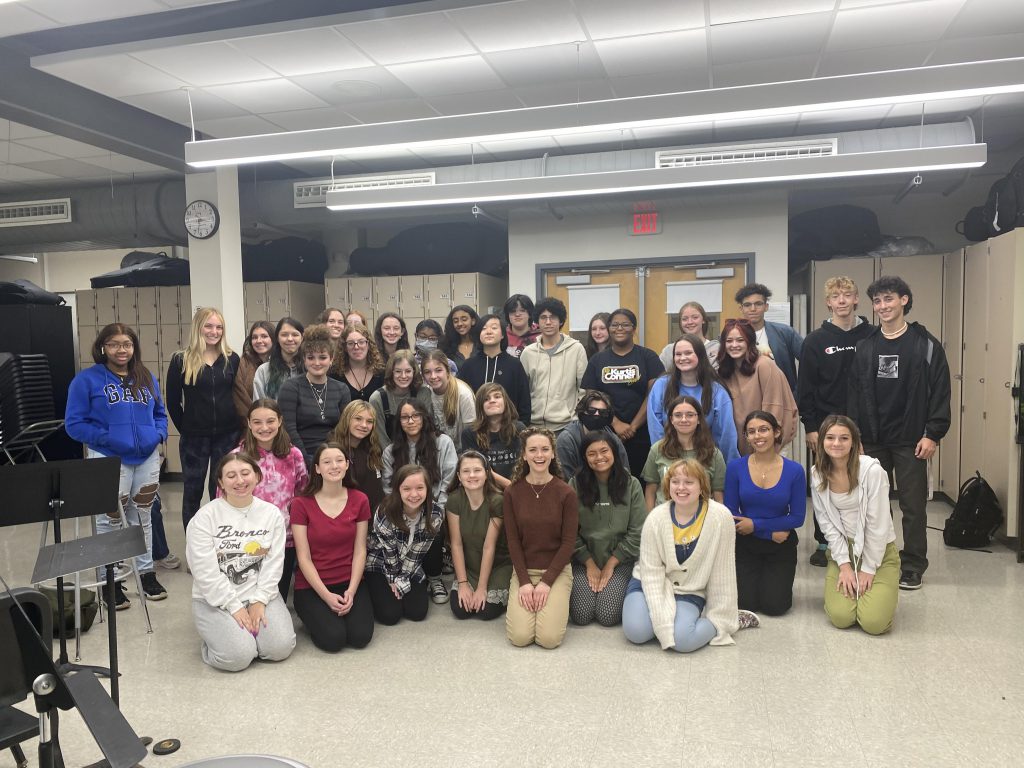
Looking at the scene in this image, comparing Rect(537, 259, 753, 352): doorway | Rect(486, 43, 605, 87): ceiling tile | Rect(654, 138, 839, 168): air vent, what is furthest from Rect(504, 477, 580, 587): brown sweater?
Rect(537, 259, 753, 352): doorway

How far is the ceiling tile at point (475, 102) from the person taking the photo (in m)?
4.91

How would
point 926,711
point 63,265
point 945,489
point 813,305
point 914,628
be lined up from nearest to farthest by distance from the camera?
1. point 926,711
2. point 914,628
3. point 945,489
4. point 813,305
5. point 63,265

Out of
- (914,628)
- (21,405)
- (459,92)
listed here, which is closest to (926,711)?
(914,628)

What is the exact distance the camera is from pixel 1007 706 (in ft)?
8.61

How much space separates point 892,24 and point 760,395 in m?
2.05

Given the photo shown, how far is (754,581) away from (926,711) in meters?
1.02

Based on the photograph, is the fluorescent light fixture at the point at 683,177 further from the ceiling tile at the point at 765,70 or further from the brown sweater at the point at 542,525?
the brown sweater at the point at 542,525

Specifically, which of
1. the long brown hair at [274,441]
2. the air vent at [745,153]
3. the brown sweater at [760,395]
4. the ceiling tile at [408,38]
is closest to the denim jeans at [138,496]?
the long brown hair at [274,441]

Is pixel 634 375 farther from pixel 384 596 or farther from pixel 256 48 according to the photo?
pixel 256 48

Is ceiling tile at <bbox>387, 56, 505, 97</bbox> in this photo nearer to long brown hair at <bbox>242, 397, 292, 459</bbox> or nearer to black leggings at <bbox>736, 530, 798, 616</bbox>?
long brown hair at <bbox>242, 397, 292, 459</bbox>

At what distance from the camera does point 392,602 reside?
353 cm

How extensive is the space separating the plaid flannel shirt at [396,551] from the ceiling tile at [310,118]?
3.03 m

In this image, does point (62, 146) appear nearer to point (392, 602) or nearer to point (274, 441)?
point (274, 441)

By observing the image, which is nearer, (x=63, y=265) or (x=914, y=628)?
(x=914, y=628)
